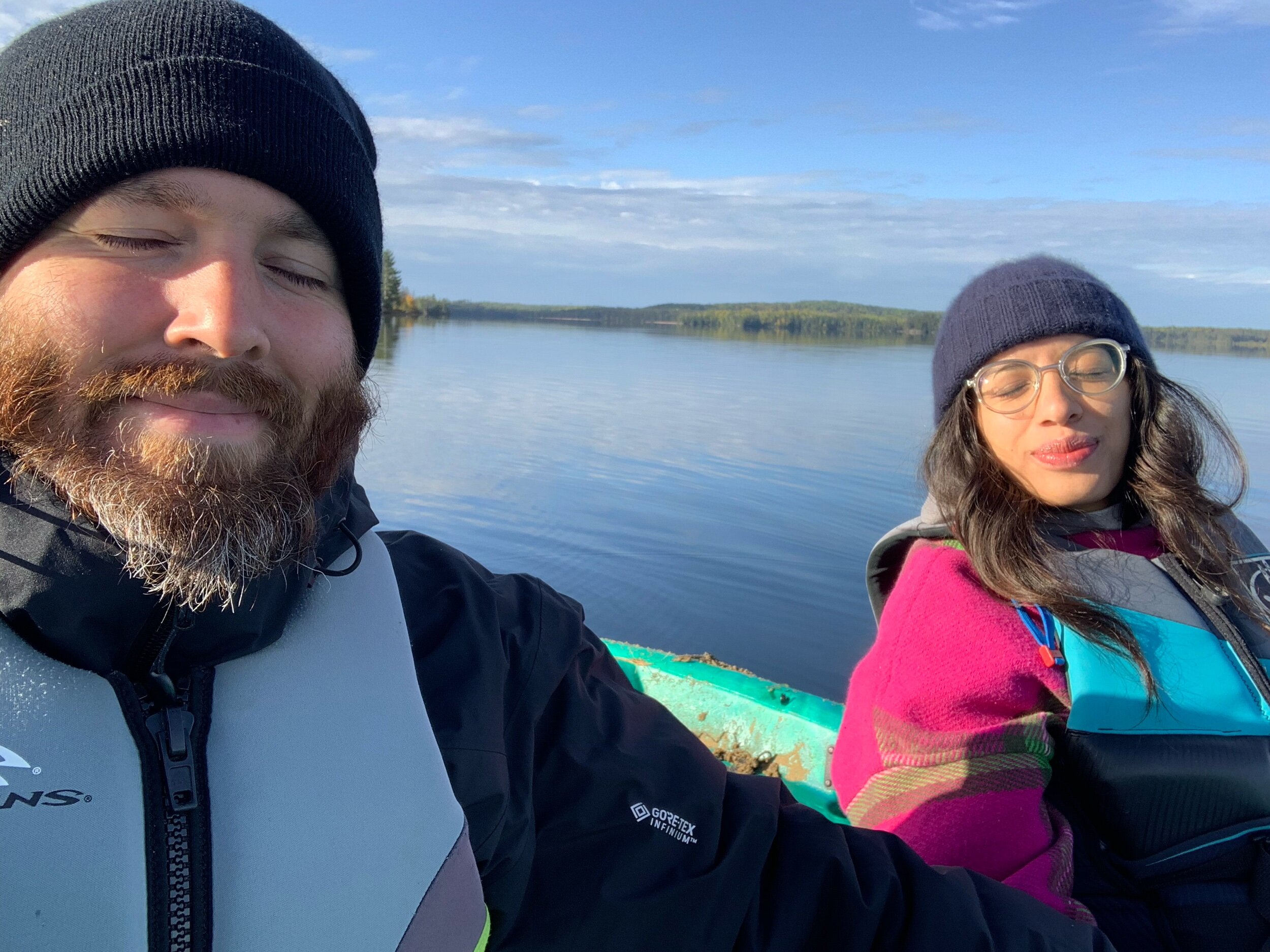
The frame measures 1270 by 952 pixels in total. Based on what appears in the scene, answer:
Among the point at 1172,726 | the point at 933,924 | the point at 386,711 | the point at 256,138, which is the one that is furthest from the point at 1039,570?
the point at 256,138

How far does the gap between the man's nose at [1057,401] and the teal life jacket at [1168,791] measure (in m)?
0.60

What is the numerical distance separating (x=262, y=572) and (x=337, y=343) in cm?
48

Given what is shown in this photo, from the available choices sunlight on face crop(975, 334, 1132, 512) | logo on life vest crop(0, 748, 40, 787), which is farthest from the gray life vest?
sunlight on face crop(975, 334, 1132, 512)

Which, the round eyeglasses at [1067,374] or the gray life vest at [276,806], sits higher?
the round eyeglasses at [1067,374]

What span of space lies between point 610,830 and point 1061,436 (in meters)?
1.75

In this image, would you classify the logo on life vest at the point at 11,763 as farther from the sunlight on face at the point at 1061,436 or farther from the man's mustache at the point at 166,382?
the sunlight on face at the point at 1061,436

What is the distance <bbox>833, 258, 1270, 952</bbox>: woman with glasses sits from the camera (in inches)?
82.7

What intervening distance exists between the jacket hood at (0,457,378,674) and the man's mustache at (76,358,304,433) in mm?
155

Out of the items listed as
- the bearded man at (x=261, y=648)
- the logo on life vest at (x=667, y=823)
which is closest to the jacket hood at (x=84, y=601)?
the bearded man at (x=261, y=648)

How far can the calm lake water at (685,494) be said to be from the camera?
6.84 meters

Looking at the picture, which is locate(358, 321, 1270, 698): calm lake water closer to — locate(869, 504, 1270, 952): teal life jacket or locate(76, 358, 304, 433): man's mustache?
locate(76, 358, 304, 433): man's mustache

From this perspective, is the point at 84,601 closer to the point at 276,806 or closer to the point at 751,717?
the point at 276,806

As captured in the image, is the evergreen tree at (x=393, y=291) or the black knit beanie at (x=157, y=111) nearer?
the black knit beanie at (x=157, y=111)

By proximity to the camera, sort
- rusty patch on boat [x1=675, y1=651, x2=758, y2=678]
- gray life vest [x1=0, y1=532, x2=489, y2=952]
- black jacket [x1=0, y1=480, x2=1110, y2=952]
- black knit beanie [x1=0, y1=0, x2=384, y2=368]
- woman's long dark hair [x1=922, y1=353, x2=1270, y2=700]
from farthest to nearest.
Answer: rusty patch on boat [x1=675, y1=651, x2=758, y2=678], woman's long dark hair [x1=922, y1=353, x2=1270, y2=700], black jacket [x1=0, y1=480, x2=1110, y2=952], black knit beanie [x1=0, y1=0, x2=384, y2=368], gray life vest [x1=0, y1=532, x2=489, y2=952]
